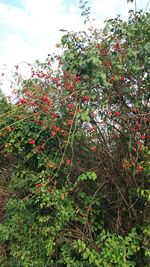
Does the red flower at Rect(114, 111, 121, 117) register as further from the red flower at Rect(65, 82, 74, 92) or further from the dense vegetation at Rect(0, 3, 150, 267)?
the red flower at Rect(65, 82, 74, 92)

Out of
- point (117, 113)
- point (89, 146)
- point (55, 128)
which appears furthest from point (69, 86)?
point (89, 146)

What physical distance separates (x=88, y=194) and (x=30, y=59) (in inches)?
67.0

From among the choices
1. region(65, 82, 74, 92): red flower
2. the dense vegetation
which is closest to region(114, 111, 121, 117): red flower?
the dense vegetation

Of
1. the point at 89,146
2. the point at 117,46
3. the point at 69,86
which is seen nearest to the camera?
the point at 69,86

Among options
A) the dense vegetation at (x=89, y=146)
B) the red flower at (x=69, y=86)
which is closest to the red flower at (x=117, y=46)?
the dense vegetation at (x=89, y=146)

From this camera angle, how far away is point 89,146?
131 inches

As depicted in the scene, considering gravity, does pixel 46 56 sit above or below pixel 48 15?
below

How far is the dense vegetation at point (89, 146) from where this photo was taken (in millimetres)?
2812

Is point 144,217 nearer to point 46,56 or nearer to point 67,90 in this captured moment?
point 67,90

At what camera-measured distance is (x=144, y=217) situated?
10.1 ft

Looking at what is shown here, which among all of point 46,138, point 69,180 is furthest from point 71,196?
point 46,138

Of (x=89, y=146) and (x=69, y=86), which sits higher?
(x=69, y=86)

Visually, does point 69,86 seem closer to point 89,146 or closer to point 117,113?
point 117,113

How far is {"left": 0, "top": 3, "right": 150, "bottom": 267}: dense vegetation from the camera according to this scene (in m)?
2.81
